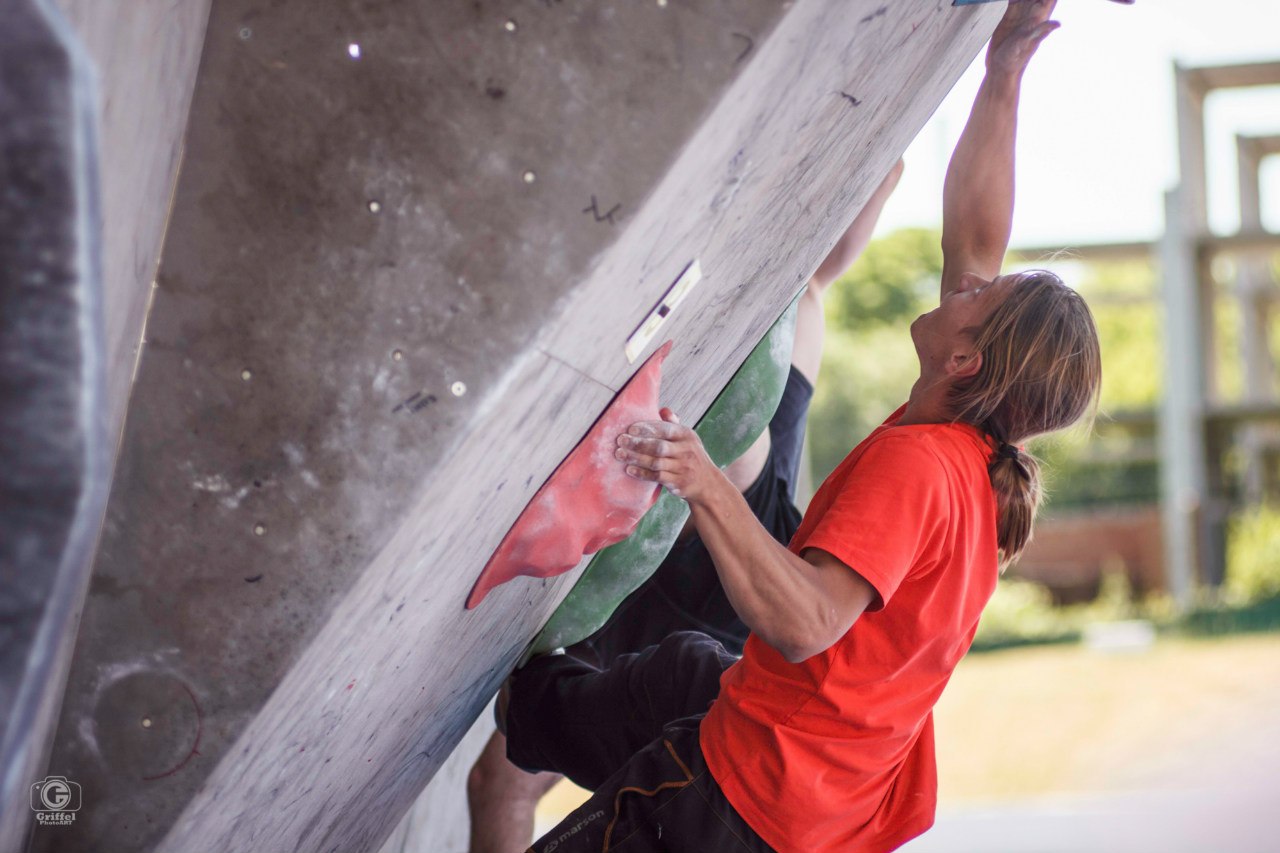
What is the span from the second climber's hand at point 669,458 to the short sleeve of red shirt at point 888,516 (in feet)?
0.51

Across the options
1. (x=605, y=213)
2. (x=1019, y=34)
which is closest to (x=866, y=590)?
(x=605, y=213)

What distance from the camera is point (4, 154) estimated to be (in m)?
0.71

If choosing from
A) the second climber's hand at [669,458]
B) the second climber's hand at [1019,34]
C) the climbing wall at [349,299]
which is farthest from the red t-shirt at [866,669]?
the second climber's hand at [1019,34]

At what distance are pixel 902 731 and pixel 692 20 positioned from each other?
3.18ft

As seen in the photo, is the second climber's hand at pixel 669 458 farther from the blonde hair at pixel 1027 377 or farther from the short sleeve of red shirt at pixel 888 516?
the blonde hair at pixel 1027 377

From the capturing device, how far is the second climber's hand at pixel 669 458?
1.39 m

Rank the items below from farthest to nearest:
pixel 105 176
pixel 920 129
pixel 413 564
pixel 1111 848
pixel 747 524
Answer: pixel 1111 848 → pixel 920 129 → pixel 747 524 → pixel 413 564 → pixel 105 176

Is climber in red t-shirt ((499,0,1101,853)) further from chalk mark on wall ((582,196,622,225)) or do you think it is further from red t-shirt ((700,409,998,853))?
chalk mark on wall ((582,196,622,225))

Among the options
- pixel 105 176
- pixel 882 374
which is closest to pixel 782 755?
pixel 105 176

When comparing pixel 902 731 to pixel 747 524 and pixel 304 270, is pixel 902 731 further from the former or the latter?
pixel 304 270

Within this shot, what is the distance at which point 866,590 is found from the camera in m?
1.40

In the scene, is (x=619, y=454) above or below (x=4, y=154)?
above

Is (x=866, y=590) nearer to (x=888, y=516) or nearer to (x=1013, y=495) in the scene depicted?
(x=888, y=516)

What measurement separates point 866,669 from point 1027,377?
0.44 metres
